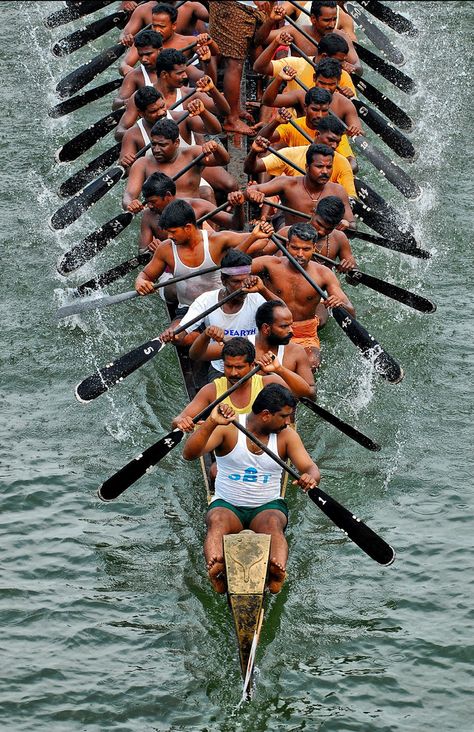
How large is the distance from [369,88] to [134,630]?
7.14 metres

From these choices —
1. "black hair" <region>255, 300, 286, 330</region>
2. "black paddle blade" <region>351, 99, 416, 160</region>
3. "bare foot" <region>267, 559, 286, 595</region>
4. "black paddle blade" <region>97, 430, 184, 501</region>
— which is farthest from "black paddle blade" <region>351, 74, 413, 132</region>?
"bare foot" <region>267, 559, 286, 595</region>

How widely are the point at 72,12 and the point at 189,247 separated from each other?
708cm

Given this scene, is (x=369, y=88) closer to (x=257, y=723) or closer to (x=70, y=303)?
(x=70, y=303)

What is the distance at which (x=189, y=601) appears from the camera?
10.7 meters

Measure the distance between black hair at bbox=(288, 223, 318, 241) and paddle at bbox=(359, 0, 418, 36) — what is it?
6850 millimetres

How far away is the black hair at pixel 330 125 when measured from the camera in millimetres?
12805

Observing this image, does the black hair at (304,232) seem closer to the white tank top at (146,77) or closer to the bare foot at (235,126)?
the bare foot at (235,126)

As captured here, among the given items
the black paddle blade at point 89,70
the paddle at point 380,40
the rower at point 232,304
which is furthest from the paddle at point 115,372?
the paddle at point 380,40

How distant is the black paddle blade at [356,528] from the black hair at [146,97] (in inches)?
175

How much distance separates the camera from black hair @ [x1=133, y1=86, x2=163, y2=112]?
13242 millimetres

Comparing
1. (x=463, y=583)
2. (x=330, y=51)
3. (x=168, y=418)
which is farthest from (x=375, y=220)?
(x=463, y=583)

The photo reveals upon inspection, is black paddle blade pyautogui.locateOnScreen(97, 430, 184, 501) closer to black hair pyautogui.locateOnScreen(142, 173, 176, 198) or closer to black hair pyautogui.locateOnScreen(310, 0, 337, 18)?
black hair pyautogui.locateOnScreen(142, 173, 176, 198)

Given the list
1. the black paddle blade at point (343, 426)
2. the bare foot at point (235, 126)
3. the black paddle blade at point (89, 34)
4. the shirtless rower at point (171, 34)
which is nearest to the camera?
the black paddle blade at point (343, 426)

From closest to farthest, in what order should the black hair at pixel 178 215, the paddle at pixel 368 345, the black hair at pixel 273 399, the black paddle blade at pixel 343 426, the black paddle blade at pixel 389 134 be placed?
the black hair at pixel 273 399 → the black paddle blade at pixel 343 426 → the black hair at pixel 178 215 → the paddle at pixel 368 345 → the black paddle blade at pixel 389 134
